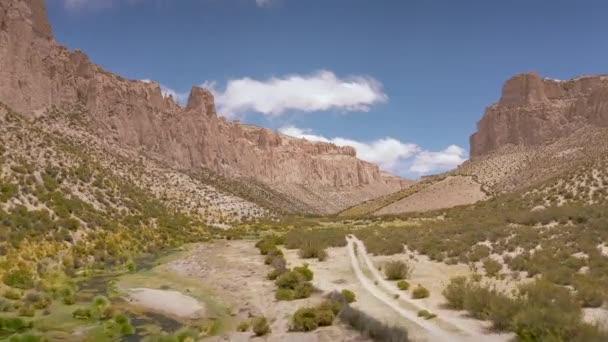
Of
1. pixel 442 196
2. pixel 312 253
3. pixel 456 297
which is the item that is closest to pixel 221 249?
pixel 312 253

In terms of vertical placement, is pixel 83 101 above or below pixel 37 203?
above

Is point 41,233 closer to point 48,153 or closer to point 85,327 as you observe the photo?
point 85,327

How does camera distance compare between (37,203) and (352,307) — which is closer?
(352,307)

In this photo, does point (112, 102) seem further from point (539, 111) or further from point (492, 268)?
Answer: point (539, 111)

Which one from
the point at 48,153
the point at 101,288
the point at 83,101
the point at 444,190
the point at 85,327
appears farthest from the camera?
the point at 444,190

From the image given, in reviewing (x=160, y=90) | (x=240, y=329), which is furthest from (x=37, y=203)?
(x=160, y=90)

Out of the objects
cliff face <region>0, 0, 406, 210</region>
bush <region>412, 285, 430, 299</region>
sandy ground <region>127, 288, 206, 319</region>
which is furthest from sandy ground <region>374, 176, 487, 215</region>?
sandy ground <region>127, 288, 206, 319</region>
